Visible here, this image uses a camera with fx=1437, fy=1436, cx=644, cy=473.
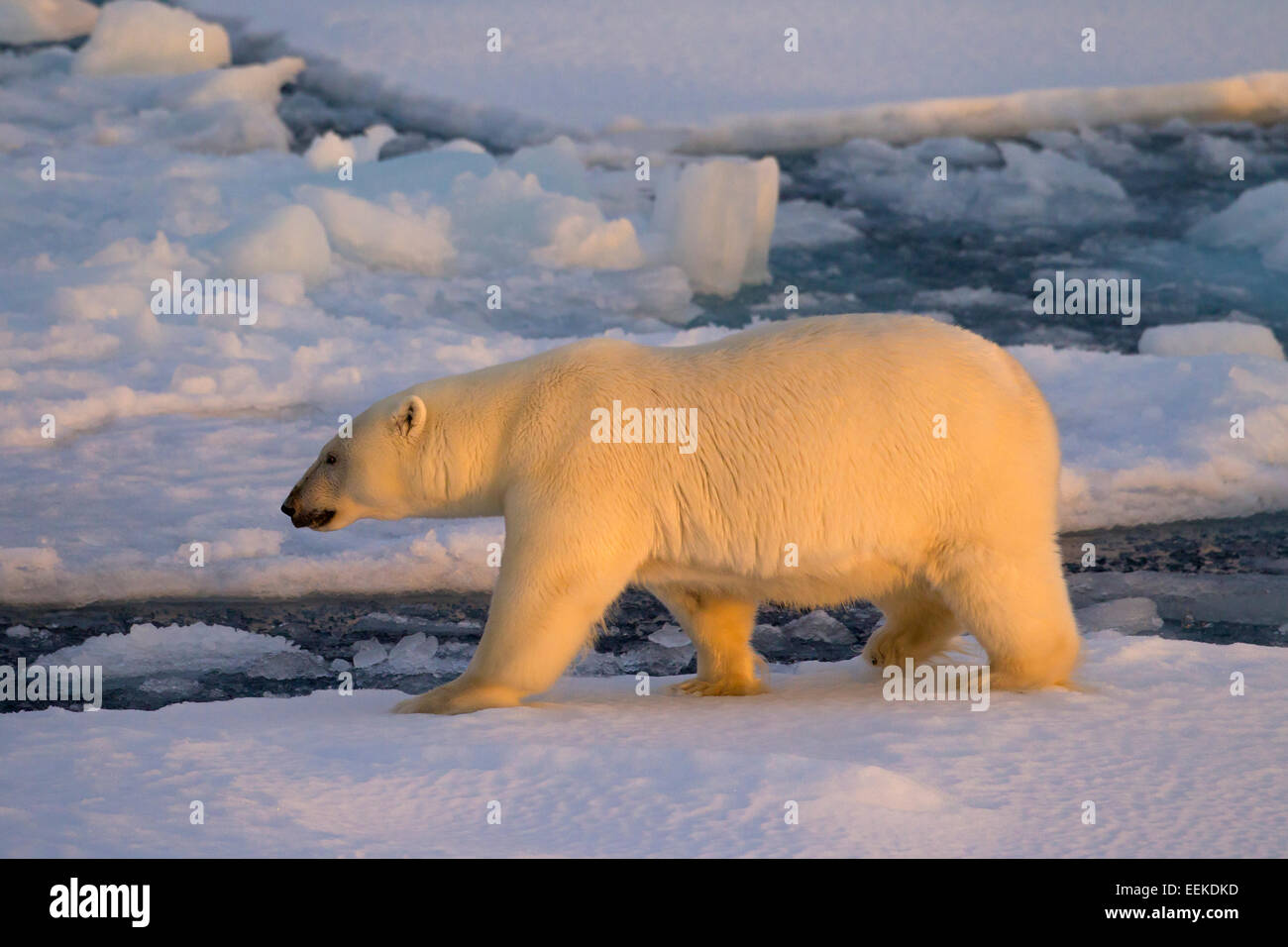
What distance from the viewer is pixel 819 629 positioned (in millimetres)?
6758

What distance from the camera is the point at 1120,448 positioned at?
905cm

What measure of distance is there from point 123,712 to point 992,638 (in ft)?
8.73

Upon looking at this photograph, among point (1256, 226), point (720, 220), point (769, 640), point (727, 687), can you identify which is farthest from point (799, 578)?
point (1256, 226)

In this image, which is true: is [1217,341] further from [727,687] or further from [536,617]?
[536,617]

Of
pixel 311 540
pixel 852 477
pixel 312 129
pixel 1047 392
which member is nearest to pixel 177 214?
pixel 312 129

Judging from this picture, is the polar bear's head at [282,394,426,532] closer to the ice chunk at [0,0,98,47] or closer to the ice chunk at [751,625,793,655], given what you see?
the ice chunk at [751,625,793,655]

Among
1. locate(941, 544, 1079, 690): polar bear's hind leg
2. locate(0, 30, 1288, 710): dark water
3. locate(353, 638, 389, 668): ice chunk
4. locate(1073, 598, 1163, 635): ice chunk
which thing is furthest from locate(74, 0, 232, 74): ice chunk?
locate(941, 544, 1079, 690): polar bear's hind leg

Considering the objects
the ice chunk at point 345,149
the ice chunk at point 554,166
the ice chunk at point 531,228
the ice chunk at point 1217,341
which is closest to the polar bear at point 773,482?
the ice chunk at point 1217,341

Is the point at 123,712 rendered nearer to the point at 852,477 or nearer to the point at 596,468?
the point at 596,468

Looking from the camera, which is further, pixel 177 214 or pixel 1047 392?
pixel 177 214

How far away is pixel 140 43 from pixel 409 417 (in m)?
14.8

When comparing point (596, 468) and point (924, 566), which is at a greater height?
point (596, 468)

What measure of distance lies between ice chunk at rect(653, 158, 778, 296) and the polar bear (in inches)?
393

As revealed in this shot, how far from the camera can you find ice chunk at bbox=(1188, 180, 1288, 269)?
1585cm
